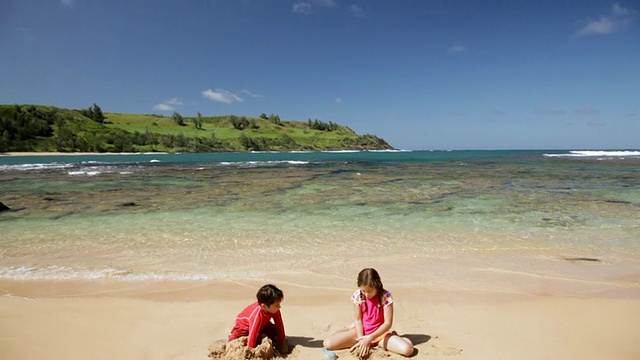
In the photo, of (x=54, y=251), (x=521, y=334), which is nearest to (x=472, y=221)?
(x=521, y=334)

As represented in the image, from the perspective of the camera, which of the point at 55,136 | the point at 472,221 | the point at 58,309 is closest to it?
the point at 58,309

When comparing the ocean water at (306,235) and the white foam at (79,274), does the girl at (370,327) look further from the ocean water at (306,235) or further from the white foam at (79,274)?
the white foam at (79,274)

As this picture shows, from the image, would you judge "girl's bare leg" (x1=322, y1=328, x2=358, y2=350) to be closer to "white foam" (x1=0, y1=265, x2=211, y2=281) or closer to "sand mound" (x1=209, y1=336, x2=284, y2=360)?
"sand mound" (x1=209, y1=336, x2=284, y2=360)

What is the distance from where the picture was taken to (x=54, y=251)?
8273 mm

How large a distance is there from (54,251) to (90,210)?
6.18 meters

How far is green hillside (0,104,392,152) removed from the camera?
9725cm

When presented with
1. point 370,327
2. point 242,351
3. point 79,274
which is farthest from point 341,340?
point 79,274

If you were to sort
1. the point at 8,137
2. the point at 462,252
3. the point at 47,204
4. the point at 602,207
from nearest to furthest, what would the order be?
the point at 462,252, the point at 602,207, the point at 47,204, the point at 8,137

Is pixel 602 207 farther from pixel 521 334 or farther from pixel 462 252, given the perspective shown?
pixel 521 334

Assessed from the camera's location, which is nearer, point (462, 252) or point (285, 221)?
point (462, 252)

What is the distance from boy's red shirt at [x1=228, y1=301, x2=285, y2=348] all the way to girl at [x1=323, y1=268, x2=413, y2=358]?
0.64 metres

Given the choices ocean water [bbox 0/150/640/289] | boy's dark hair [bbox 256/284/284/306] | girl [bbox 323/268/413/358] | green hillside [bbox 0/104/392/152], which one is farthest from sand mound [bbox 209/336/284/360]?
green hillside [bbox 0/104/392/152]

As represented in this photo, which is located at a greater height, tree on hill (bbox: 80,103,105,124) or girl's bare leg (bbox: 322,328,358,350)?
tree on hill (bbox: 80,103,105,124)

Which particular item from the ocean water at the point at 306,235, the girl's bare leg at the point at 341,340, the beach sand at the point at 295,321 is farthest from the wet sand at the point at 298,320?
the ocean water at the point at 306,235
